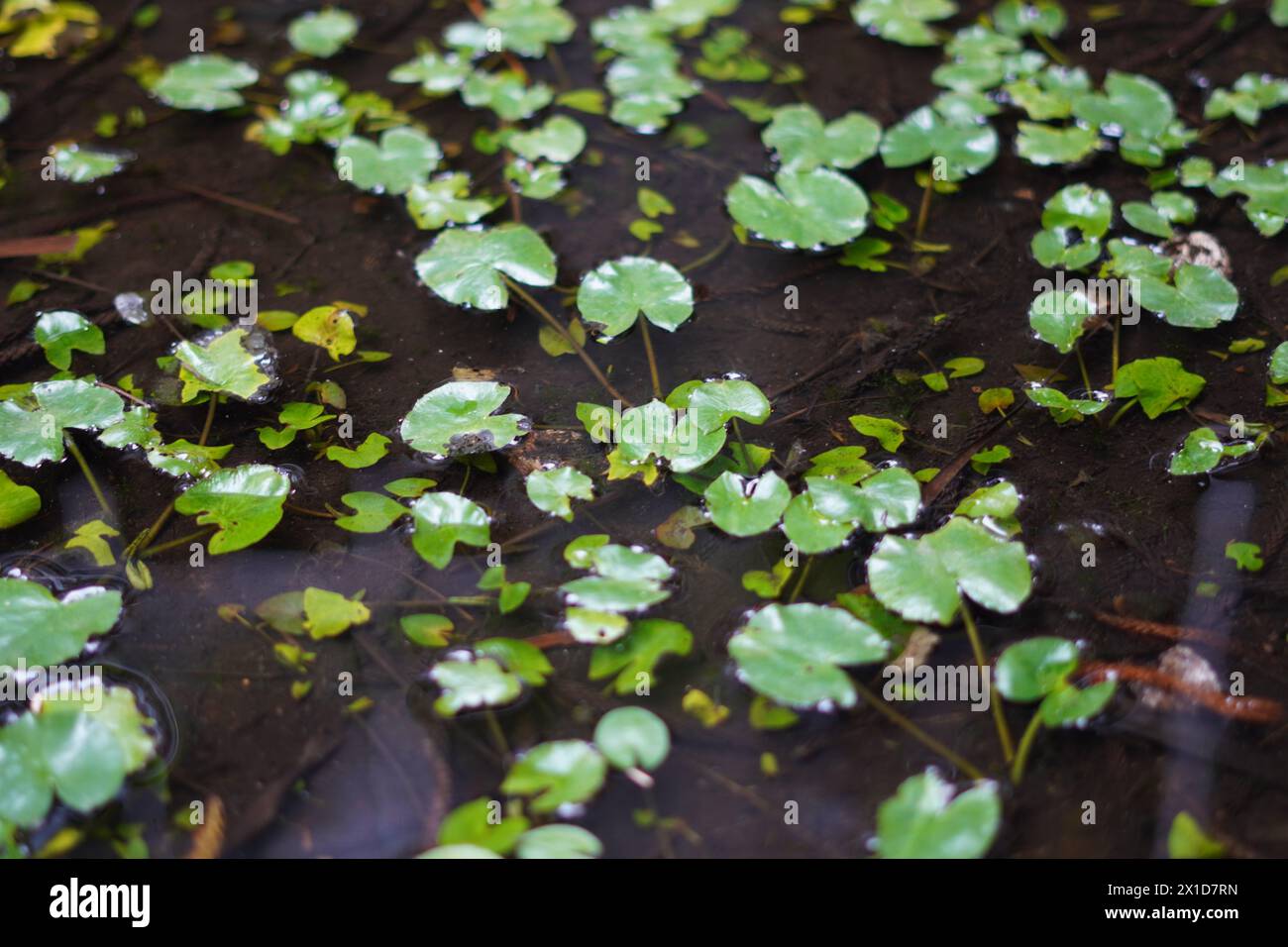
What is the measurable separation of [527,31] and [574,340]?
119 centimetres

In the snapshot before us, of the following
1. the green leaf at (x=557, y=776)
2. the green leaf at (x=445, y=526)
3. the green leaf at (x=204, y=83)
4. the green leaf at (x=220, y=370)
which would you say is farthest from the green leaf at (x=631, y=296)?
the green leaf at (x=204, y=83)

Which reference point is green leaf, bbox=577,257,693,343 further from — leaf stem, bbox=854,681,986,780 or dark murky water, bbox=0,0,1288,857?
leaf stem, bbox=854,681,986,780

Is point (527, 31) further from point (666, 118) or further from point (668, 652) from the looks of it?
point (668, 652)

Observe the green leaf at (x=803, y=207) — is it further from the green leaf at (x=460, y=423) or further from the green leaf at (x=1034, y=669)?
the green leaf at (x=1034, y=669)

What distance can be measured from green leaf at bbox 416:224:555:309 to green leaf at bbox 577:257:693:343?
0.35 ft

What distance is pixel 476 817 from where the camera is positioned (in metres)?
1.27

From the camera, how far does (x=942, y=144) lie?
223cm

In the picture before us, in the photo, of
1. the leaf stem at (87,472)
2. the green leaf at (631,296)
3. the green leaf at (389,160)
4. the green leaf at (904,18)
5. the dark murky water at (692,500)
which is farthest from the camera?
the green leaf at (904,18)

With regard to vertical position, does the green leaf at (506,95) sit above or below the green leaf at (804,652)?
above

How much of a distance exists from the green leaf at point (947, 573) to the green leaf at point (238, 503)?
961 millimetres

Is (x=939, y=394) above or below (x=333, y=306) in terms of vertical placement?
below

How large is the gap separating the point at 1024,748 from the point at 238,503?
4.14 feet

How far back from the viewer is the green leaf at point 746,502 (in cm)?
152
